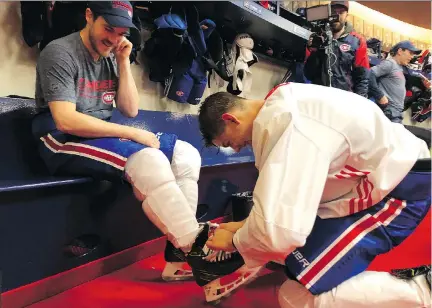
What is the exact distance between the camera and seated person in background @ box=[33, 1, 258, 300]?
127 centimetres

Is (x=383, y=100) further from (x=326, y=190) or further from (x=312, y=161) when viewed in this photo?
(x=312, y=161)

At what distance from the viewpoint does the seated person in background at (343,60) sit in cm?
313

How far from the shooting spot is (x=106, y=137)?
139cm

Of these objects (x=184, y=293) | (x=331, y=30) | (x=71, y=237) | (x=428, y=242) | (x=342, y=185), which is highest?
(x=342, y=185)

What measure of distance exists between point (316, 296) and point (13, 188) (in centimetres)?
86

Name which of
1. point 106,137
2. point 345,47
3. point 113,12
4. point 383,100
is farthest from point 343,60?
point 106,137

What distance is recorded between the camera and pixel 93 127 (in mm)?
1354

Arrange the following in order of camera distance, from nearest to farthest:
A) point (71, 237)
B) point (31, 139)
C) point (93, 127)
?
point (93, 127), point (71, 237), point (31, 139)

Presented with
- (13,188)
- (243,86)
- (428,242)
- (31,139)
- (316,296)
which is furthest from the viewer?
(243,86)

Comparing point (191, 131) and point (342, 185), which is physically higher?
point (342, 185)

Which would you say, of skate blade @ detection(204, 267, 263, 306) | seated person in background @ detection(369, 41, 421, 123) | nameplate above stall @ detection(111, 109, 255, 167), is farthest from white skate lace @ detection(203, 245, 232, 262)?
seated person in background @ detection(369, 41, 421, 123)

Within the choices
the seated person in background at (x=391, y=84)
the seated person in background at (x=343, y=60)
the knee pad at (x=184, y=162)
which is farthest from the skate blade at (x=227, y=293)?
the seated person in background at (x=391, y=84)

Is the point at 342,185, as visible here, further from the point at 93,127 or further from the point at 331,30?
the point at 331,30

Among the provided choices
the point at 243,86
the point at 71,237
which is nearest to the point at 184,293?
the point at 71,237
